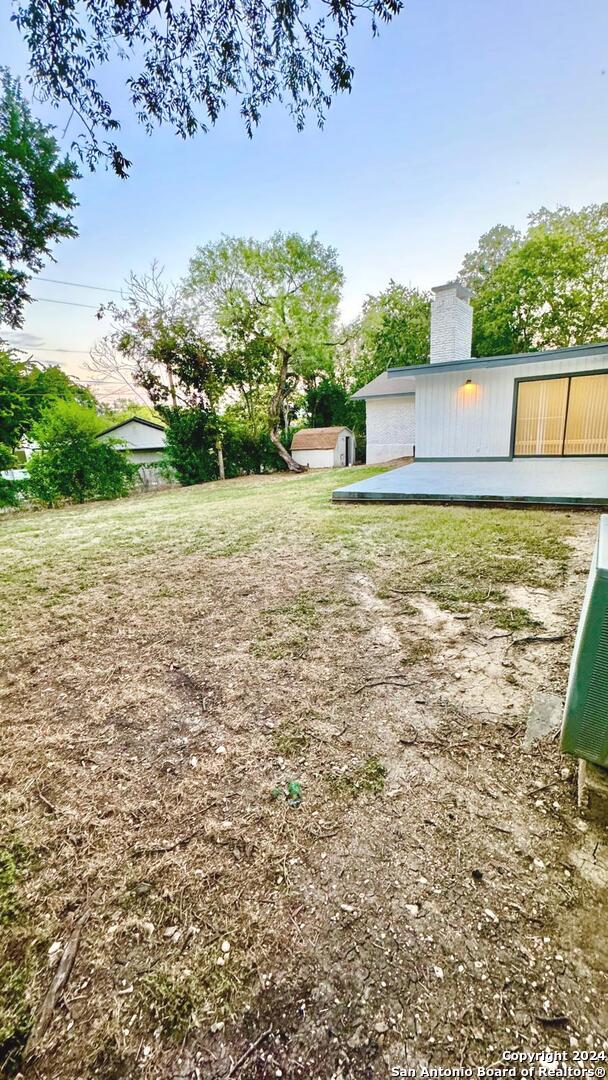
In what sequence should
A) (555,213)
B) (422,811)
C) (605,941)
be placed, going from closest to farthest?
(605,941) < (422,811) < (555,213)

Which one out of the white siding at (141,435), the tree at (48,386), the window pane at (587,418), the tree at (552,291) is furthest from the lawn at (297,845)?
the white siding at (141,435)

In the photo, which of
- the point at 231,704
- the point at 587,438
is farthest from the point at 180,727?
the point at 587,438

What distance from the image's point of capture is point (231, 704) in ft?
6.25

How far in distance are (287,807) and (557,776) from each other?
960mm

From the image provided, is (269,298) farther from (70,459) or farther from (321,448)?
(70,459)

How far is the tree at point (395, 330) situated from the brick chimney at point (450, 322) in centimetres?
1077

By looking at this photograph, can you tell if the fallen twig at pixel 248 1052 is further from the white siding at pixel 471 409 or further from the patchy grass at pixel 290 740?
the white siding at pixel 471 409

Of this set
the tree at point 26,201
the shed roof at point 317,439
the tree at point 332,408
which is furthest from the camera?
Answer: the tree at point 332,408

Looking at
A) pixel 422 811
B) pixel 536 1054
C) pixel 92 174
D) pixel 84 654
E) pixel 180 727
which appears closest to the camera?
pixel 536 1054

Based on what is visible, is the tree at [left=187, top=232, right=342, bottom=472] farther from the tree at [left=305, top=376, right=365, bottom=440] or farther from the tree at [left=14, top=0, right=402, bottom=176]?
the tree at [left=14, top=0, right=402, bottom=176]

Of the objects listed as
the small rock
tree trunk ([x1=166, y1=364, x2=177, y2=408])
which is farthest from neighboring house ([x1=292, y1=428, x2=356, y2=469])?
the small rock

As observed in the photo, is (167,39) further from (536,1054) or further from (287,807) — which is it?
(536,1054)

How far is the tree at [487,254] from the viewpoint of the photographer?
22094mm

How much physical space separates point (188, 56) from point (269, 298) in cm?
1453
